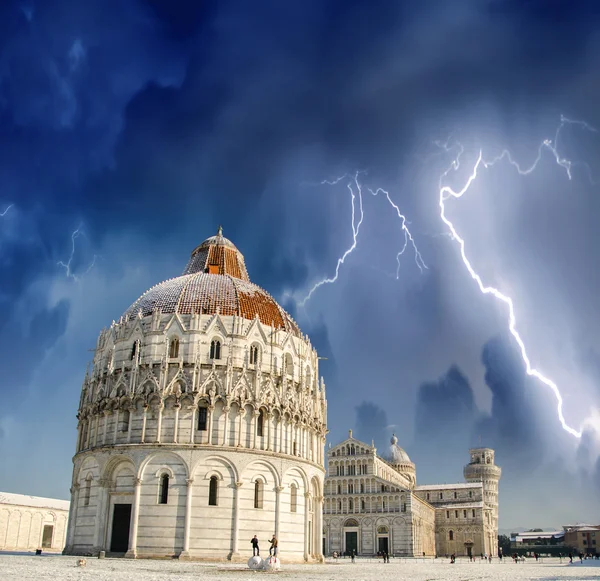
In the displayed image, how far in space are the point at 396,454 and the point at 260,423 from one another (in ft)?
339

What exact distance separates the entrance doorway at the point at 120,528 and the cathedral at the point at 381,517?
59.9 meters

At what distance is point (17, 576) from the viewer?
20.2m

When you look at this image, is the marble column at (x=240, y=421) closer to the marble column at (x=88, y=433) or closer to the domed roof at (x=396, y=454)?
the marble column at (x=88, y=433)

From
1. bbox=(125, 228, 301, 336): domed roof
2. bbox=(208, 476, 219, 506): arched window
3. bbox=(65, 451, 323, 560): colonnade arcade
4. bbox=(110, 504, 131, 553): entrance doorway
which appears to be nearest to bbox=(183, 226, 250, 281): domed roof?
bbox=(125, 228, 301, 336): domed roof

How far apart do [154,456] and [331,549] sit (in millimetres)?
70306

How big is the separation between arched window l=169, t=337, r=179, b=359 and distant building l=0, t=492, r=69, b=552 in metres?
43.7

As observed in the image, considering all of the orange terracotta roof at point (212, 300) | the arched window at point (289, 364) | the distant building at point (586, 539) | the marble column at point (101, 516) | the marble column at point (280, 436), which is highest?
the orange terracotta roof at point (212, 300)

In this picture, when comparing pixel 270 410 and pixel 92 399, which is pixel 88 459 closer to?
pixel 92 399

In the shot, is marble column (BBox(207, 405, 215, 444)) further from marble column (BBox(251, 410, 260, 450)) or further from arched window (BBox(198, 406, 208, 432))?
marble column (BBox(251, 410, 260, 450))

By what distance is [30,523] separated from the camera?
80688mm

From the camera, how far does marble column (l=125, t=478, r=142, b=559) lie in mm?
41544

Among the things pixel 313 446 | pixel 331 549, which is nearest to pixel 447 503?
pixel 331 549

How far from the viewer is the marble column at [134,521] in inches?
1636

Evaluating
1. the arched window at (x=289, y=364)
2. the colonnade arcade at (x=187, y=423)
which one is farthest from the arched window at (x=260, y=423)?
the arched window at (x=289, y=364)
